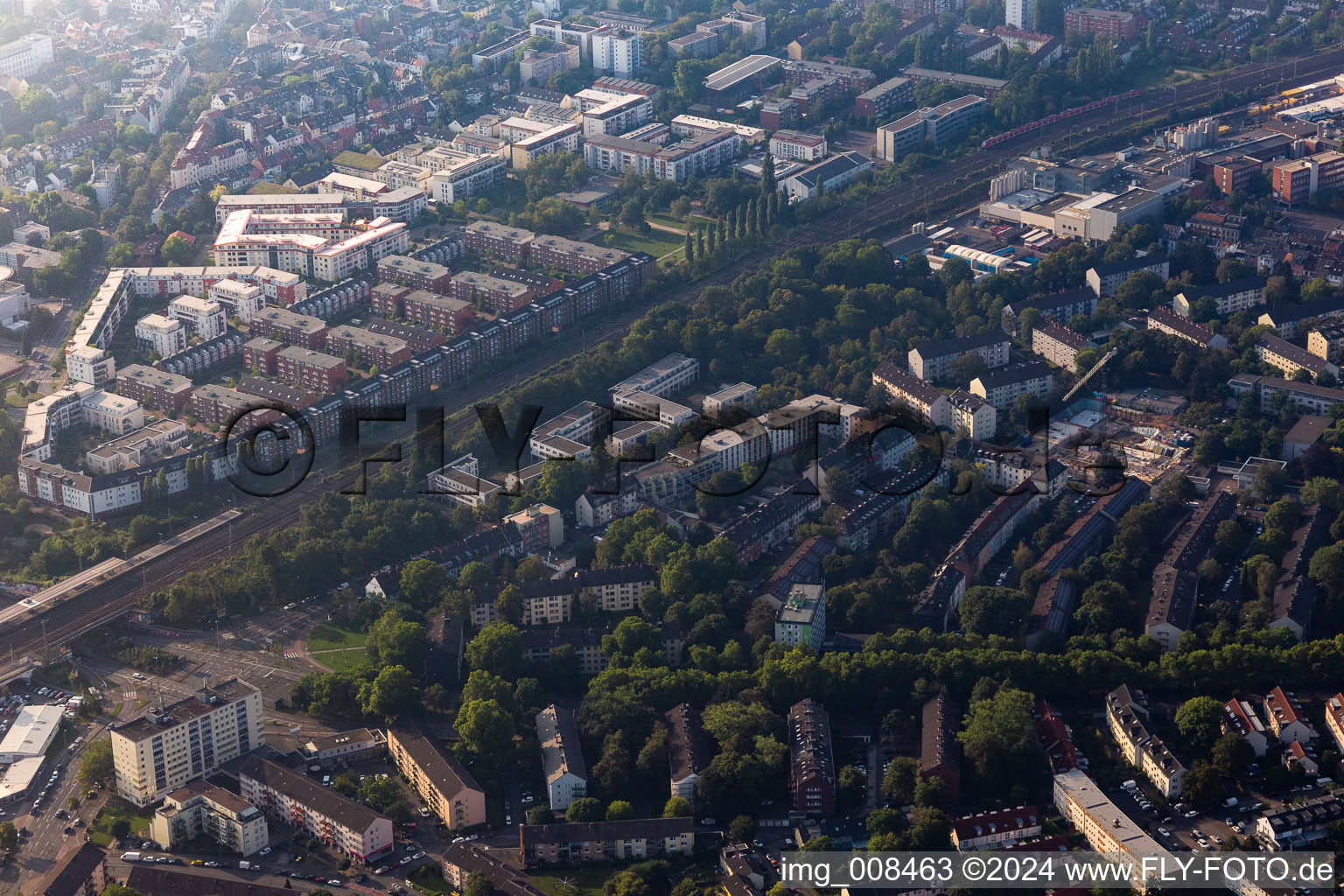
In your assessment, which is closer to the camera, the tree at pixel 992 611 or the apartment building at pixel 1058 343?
the tree at pixel 992 611

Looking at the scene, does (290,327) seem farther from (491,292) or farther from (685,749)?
(685,749)

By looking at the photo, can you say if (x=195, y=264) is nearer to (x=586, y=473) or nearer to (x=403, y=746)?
(x=586, y=473)

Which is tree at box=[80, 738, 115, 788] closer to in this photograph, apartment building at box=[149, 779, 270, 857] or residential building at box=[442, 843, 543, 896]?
apartment building at box=[149, 779, 270, 857]

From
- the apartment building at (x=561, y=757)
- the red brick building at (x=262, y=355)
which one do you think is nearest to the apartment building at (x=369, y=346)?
the red brick building at (x=262, y=355)

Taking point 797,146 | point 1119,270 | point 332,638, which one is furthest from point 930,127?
point 332,638

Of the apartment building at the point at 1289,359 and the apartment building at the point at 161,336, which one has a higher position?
the apartment building at the point at 161,336

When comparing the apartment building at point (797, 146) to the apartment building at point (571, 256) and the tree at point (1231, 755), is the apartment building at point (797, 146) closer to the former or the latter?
the apartment building at point (571, 256)
